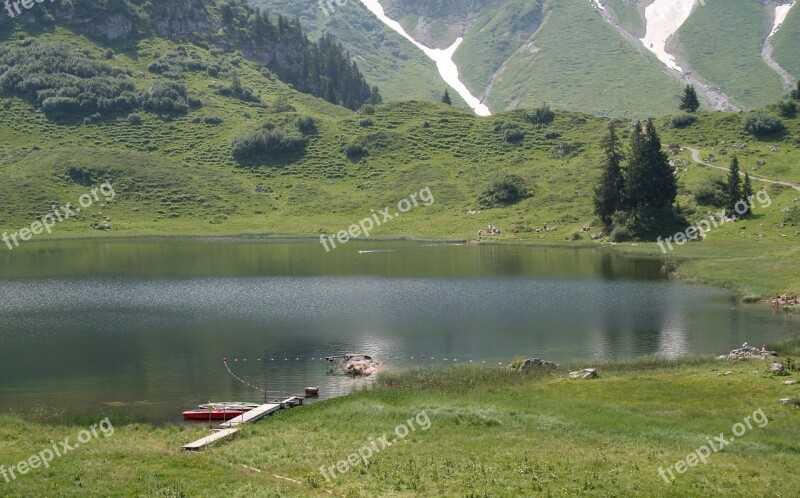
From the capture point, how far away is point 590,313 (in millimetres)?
72938

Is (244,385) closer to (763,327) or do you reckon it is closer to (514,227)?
(763,327)

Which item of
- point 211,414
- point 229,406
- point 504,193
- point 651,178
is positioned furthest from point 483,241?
point 211,414

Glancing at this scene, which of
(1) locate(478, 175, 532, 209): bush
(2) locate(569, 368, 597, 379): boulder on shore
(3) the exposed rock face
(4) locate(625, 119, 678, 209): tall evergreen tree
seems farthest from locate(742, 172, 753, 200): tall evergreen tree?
(2) locate(569, 368, 597, 379): boulder on shore

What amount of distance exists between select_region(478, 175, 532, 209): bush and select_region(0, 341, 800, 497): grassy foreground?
12650 cm

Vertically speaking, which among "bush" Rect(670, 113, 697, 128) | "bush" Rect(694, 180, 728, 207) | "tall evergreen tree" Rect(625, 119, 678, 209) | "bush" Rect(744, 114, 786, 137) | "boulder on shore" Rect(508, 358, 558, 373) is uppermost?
"bush" Rect(670, 113, 697, 128)

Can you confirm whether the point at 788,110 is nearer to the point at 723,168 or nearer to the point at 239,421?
the point at 723,168

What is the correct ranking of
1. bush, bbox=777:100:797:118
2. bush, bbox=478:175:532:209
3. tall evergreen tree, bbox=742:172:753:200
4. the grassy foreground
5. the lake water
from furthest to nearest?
1. bush, bbox=777:100:797:118
2. bush, bbox=478:175:532:209
3. tall evergreen tree, bbox=742:172:753:200
4. the lake water
5. the grassy foreground

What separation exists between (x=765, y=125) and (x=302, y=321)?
148911 mm

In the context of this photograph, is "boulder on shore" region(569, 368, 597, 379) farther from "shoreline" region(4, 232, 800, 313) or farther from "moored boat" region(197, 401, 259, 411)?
"shoreline" region(4, 232, 800, 313)

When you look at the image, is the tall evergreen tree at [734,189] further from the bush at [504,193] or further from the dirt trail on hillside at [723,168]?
the bush at [504,193]

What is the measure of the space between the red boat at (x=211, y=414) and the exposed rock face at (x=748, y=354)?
3286 centimetres

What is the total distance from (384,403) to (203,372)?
54.7 ft

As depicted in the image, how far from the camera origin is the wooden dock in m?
34.3

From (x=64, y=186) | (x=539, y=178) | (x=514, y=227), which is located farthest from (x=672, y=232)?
(x=64, y=186)
